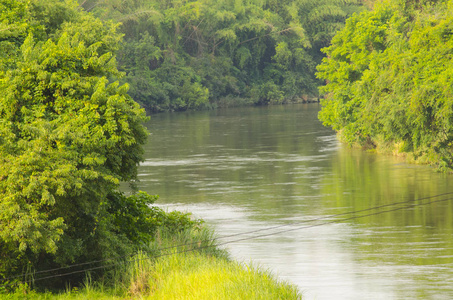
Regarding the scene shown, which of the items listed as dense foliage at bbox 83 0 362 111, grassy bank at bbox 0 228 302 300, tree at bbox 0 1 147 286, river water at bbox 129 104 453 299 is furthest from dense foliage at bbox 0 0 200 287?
dense foliage at bbox 83 0 362 111

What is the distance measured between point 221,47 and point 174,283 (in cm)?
9529

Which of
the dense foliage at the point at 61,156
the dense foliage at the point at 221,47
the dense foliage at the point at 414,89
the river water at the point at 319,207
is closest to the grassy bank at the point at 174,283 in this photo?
the dense foliage at the point at 61,156

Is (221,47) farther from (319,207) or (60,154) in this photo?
(60,154)

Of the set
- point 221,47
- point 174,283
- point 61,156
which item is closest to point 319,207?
point 174,283

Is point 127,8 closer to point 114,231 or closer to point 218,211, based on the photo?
point 218,211

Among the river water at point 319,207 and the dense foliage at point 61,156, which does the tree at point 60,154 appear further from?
the river water at point 319,207

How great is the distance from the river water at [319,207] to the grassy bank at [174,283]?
3.69m

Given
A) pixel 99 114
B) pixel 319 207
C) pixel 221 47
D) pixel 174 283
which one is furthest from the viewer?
pixel 221 47

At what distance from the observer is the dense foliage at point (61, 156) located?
13797 mm

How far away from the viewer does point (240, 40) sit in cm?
10900

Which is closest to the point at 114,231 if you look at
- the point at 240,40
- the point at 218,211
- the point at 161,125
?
the point at 218,211

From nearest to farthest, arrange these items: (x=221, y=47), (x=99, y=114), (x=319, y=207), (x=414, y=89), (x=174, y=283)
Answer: (x=174, y=283) → (x=99, y=114) → (x=319, y=207) → (x=414, y=89) → (x=221, y=47)

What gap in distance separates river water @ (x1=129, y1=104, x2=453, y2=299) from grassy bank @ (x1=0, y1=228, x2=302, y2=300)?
3.69 m

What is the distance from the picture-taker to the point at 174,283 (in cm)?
1422
